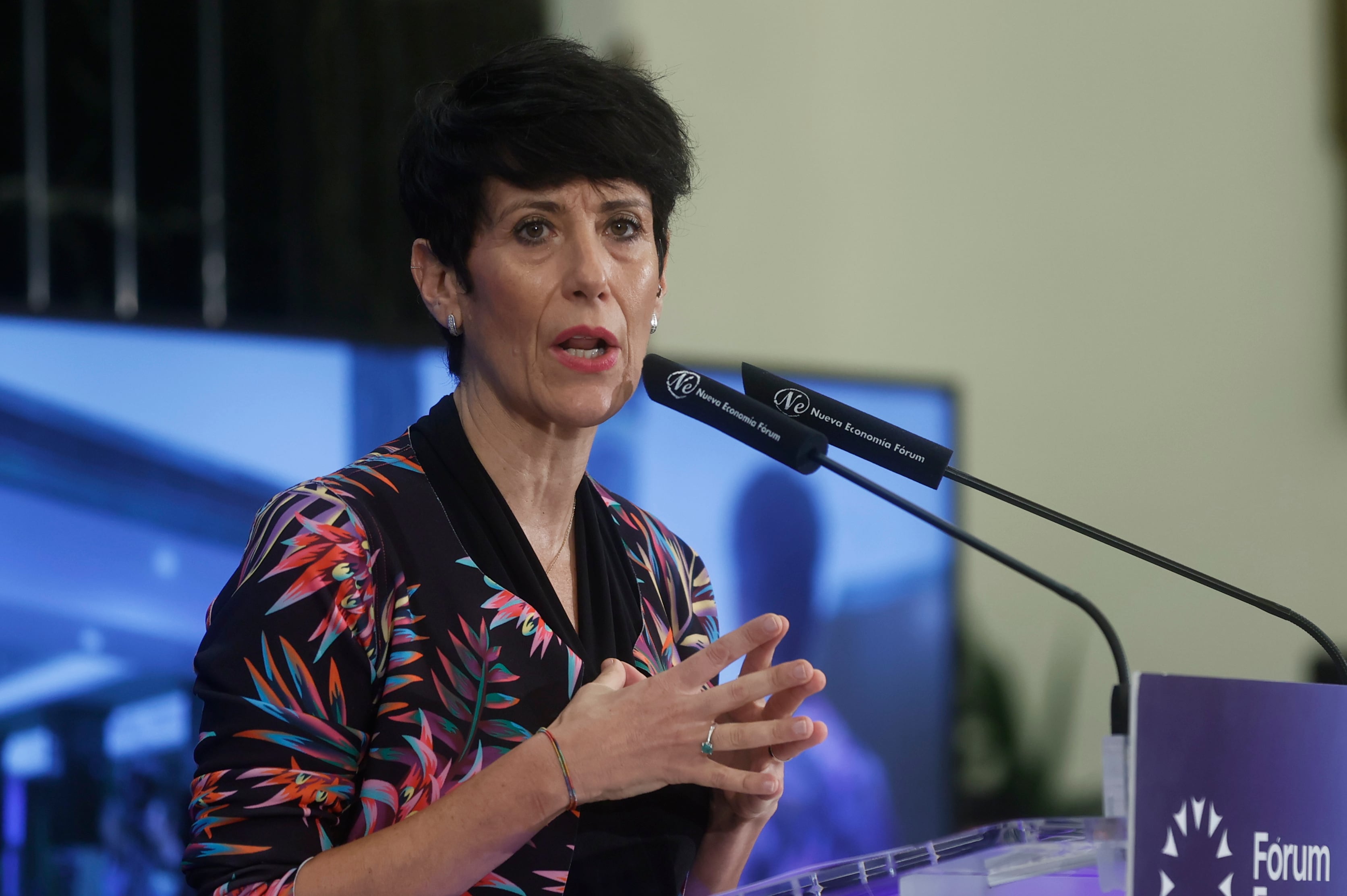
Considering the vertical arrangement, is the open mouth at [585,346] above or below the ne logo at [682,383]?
above

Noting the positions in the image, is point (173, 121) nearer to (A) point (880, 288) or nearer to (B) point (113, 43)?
(B) point (113, 43)

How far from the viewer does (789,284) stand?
147 inches

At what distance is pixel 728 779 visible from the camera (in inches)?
42.4

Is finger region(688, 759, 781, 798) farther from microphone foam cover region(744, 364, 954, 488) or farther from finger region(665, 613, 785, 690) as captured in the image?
microphone foam cover region(744, 364, 954, 488)

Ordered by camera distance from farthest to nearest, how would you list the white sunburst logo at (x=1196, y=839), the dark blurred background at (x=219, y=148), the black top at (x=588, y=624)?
1. the dark blurred background at (x=219, y=148)
2. the black top at (x=588, y=624)
3. the white sunburst logo at (x=1196, y=839)

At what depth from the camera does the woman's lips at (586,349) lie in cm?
130

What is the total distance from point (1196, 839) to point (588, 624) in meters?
0.66

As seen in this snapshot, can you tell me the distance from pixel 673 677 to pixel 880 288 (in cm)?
292

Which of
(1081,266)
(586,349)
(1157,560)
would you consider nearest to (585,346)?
(586,349)

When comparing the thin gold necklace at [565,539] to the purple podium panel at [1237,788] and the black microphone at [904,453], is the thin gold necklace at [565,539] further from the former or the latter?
the purple podium panel at [1237,788]

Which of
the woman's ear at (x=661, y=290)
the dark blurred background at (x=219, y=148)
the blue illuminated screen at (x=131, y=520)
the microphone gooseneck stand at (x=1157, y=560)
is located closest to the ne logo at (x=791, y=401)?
the microphone gooseneck stand at (x=1157, y=560)

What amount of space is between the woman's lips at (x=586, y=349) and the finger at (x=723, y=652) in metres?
0.36

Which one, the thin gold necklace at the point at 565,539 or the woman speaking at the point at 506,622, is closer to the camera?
the woman speaking at the point at 506,622

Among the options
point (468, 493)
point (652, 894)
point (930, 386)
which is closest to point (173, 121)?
point (930, 386)
